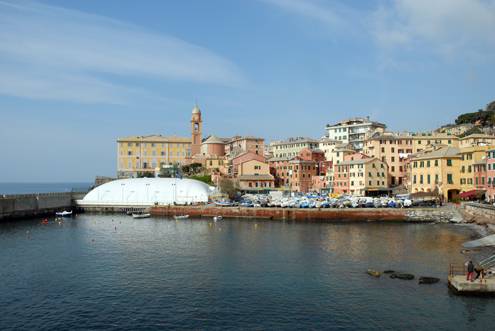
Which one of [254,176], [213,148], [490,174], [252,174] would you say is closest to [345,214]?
[490,174]

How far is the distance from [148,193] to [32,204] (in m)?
21.6

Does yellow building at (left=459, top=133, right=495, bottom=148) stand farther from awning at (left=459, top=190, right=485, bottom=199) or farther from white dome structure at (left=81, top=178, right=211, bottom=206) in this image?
white dome structure at (left=81, top=178, right=211, bottom=206)

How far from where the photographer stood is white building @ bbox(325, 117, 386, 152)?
388 feet

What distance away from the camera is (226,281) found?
32594mm

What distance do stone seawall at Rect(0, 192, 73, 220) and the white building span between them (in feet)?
236

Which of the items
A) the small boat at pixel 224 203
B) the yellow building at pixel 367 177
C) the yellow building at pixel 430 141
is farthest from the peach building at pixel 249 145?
the yellow building at pixel 430 141

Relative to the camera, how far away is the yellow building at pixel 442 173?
7662cm

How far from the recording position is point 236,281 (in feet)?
107

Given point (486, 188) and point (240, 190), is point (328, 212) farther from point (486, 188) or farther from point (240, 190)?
point (240, 190)

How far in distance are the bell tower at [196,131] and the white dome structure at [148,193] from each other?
42.9 metres

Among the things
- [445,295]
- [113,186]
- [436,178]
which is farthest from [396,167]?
[445,295]

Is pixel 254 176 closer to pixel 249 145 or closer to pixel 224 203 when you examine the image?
pixel 249 145

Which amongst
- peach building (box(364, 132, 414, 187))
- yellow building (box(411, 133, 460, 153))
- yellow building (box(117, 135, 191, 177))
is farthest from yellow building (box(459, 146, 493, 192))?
yellow building (box(117, 135, 191, 177))

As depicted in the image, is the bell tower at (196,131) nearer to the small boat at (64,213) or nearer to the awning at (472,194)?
the small boat at (64,213)
